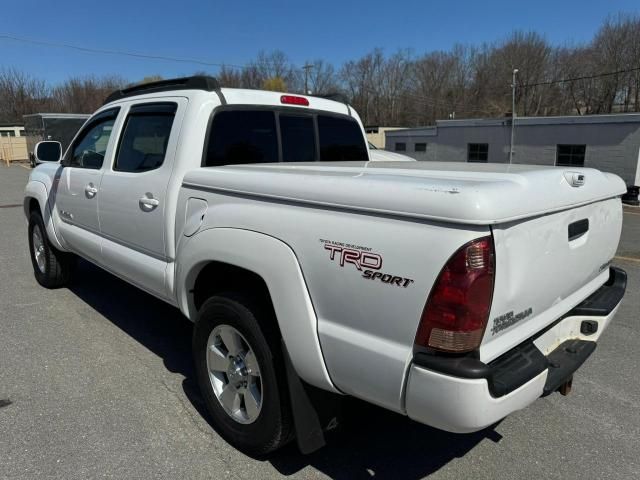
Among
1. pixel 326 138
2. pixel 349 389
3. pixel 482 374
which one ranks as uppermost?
pixel 326 138

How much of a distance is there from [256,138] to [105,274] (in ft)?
12.5


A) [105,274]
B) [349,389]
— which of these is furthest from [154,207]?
[105,274]

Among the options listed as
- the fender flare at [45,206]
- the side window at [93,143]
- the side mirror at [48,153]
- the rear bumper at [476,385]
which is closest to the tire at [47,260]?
the fender flare at [45,206]

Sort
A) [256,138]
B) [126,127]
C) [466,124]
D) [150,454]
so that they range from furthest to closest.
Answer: [466,124], [126,127], [256,138], [150,454]

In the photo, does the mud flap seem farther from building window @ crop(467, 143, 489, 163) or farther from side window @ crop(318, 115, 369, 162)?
building window @ crop(467, 143, 489, 163)

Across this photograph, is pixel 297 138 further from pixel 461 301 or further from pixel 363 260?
pixel 461 301

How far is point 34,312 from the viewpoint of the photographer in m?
4.92

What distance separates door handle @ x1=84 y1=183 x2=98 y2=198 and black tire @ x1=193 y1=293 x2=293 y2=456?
183cm

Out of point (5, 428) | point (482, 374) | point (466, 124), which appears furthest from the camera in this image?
point (466, 124)

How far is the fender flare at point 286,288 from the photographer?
2152 mm

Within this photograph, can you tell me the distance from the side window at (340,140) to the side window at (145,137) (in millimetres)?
1239

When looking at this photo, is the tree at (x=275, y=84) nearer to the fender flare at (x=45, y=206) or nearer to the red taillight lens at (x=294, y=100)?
the fender flare at (x=45, y=206)

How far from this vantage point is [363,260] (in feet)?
6.26

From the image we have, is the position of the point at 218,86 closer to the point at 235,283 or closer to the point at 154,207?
the point at 154,207
